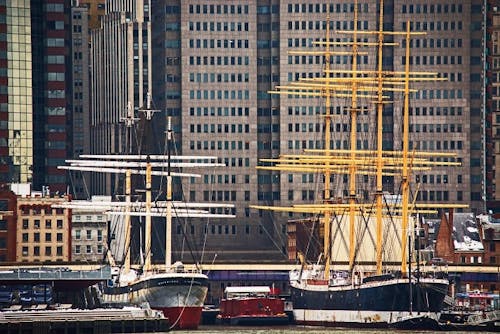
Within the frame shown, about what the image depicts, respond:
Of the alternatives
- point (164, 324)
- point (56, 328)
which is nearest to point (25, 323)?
point (56, 328)

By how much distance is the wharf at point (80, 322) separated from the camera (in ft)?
599

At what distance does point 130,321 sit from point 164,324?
3475 millimetres

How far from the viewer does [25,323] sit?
600 feet

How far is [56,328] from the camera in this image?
603 feet

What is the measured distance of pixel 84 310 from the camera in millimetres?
193750

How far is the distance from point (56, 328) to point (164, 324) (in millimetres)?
11954

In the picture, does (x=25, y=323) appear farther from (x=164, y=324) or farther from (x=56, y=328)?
(x=164, y=324)

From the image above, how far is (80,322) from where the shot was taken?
186m

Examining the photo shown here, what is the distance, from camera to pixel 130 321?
190 metres

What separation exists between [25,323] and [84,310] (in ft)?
37.9

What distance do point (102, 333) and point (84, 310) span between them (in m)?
7.53

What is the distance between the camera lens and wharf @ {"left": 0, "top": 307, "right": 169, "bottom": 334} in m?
183

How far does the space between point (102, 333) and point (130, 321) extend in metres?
4.24
